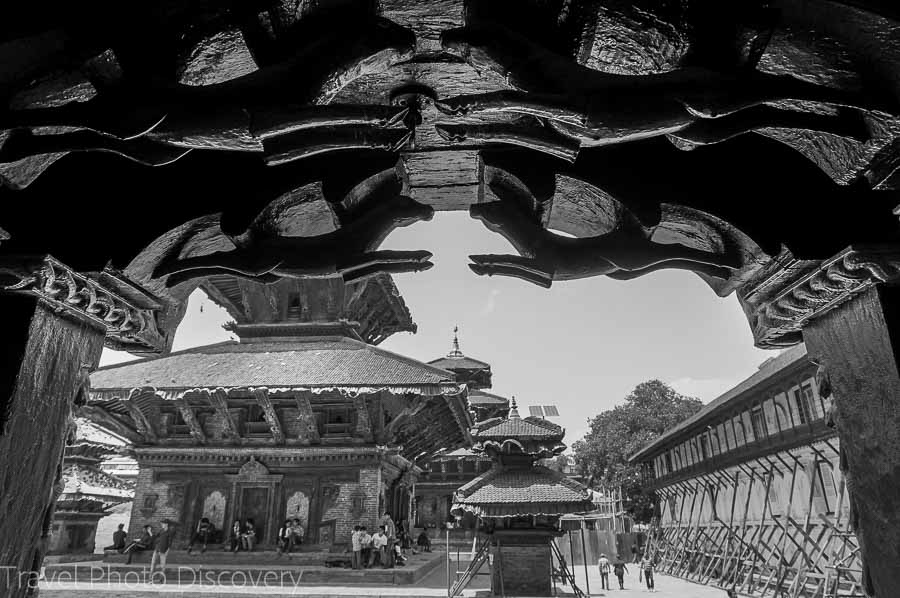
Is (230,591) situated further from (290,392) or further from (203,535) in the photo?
(290,392)

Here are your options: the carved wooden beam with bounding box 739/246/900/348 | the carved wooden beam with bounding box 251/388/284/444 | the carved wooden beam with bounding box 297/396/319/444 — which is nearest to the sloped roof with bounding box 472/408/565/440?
the carved wooden beam with bounding box 297/396/319/444

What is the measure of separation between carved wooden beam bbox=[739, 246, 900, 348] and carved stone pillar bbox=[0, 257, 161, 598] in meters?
3.00

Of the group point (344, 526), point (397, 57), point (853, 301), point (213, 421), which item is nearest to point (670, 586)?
point (344, 526)

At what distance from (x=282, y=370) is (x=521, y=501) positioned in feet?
29.6

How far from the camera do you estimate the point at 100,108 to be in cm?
187

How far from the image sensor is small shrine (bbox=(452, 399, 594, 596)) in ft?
45.8

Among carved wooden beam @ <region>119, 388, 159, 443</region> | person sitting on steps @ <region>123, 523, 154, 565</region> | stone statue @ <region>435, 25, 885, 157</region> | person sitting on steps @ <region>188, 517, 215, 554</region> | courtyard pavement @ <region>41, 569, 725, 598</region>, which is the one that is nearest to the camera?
stone statue @ <region>435, 25, 885, 157</region>

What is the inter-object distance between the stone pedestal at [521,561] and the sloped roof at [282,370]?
443 centimetres

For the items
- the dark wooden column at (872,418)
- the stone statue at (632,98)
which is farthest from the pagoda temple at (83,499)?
the dark wooden column at (872,418)

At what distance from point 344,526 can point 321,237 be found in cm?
1691

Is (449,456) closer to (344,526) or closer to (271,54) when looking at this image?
(344,526)

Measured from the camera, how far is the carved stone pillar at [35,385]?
226 cm

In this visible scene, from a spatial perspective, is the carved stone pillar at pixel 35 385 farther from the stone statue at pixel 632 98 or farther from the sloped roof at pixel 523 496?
the sloped roof at pixel 523 496

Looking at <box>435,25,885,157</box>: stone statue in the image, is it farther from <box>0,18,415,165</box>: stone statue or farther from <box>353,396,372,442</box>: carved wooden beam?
<box>353,396,372,442</box>: carved wooden beam
